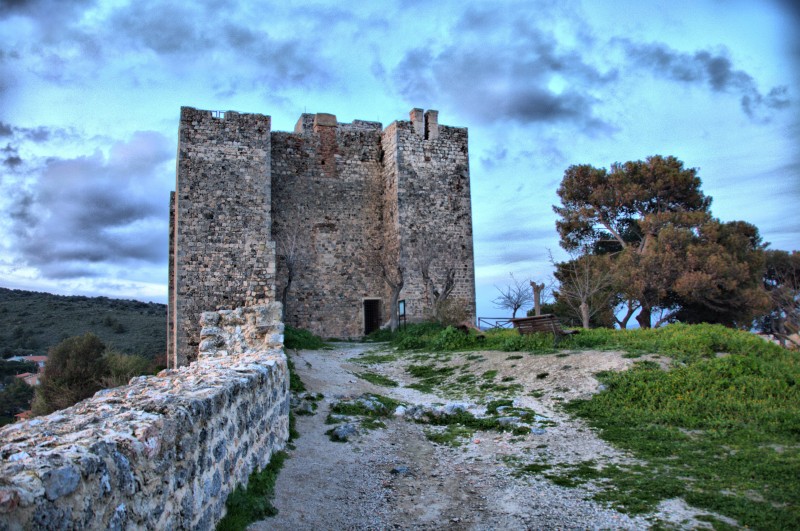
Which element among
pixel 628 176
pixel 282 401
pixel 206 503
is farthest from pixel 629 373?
pixel 628 176

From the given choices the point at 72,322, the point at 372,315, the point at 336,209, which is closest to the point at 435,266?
the point at 372,315

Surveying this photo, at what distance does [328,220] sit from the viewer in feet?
73.3

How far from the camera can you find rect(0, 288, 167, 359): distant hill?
108 feet

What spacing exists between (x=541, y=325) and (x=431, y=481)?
28.4ft

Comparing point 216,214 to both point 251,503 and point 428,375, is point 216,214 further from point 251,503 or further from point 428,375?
point 251,503

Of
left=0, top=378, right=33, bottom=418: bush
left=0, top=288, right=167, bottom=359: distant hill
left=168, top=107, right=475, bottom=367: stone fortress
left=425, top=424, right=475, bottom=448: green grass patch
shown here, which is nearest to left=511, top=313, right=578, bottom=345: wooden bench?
left=425, top=424, right=475, bottom=448: green grass patch

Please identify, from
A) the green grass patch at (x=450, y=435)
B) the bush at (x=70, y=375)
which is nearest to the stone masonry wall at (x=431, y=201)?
the bush at (x=70, y=375)

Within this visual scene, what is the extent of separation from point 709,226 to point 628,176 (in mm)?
4303

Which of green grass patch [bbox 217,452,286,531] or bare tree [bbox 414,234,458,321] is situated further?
bare tree [bbox 414,234,458,321]

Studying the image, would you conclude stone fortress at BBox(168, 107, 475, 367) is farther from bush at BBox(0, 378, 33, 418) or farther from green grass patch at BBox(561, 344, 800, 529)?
green grass patch at BBox(561, 344, 800, 529)

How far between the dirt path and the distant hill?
78.4ft

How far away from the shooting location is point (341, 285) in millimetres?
22203

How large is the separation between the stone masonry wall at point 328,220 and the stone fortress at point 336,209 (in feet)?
0.12

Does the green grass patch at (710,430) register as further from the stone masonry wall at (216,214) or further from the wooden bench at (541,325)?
the stone masonry wall at (216,214)
